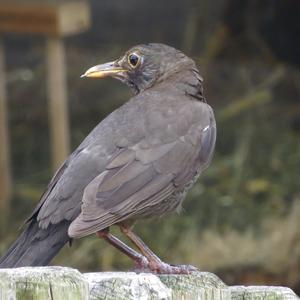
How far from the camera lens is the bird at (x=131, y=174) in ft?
14.6

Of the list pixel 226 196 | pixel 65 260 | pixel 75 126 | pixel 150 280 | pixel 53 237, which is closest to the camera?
pixel 150 280

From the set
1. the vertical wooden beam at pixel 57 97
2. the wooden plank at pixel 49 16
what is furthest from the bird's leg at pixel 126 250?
the vertical wooden beam at pixel 57 97

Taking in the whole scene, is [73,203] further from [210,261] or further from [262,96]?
[262,96]

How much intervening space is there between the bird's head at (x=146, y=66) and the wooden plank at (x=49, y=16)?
225 cm

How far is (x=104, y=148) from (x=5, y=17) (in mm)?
3528

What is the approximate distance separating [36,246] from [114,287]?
106 centimetres

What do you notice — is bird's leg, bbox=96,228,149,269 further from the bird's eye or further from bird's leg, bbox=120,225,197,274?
the bird's eye

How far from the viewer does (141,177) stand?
185 inches

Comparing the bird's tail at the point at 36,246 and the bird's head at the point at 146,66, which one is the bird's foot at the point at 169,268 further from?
the bird's head at the point at 146,66

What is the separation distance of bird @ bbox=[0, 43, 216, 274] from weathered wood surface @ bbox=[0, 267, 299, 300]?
0.75 m

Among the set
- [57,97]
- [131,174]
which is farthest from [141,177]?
[57,97]

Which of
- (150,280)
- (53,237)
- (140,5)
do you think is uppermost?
(150,280)

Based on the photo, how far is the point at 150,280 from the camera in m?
3.43

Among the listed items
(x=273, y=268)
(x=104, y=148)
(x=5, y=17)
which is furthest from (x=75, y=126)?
(x=104, y=148)
